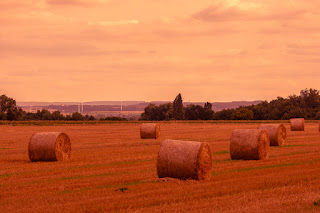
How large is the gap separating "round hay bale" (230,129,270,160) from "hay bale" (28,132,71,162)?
8.21 m

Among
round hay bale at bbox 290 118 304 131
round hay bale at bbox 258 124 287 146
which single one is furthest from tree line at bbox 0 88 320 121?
round hay bale at bbox 258 124 287 146

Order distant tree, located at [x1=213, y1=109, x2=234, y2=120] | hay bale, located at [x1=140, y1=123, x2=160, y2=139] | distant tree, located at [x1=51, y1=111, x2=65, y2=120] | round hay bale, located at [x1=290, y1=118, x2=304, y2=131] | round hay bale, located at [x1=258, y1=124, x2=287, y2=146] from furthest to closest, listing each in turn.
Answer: distant tree, located at [x1=51, y1=111, x2=65, y2=120], distant tree, located at [x1=213, y1=109, x2=234, y2=120], round hay bale, located at [x1=290, y1=118, x2=304, y2=131], hay bale, located at [x1=140, y1=123, x2=160, y2=139], round hay bale, located at [x1=258, y1=124, x2=287, y2=146]

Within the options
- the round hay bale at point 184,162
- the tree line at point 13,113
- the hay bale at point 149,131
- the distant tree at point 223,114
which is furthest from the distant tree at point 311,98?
the round hay bale at point 184,162

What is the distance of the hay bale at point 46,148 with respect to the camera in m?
23.1

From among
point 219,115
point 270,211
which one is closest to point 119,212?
point 270,211

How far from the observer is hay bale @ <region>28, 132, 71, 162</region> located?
23.1m

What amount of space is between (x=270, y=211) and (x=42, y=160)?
1431cm

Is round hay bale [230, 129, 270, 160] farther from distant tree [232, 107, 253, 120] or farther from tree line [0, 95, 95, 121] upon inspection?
distant tree [232, 107, 253, 120]

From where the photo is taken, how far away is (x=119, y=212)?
11492 mm

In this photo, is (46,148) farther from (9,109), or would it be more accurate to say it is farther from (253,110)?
(253,110)

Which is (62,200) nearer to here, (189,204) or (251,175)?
(189,204)

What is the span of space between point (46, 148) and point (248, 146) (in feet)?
31.2

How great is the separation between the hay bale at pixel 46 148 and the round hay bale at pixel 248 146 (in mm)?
8207

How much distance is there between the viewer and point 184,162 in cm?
1634
